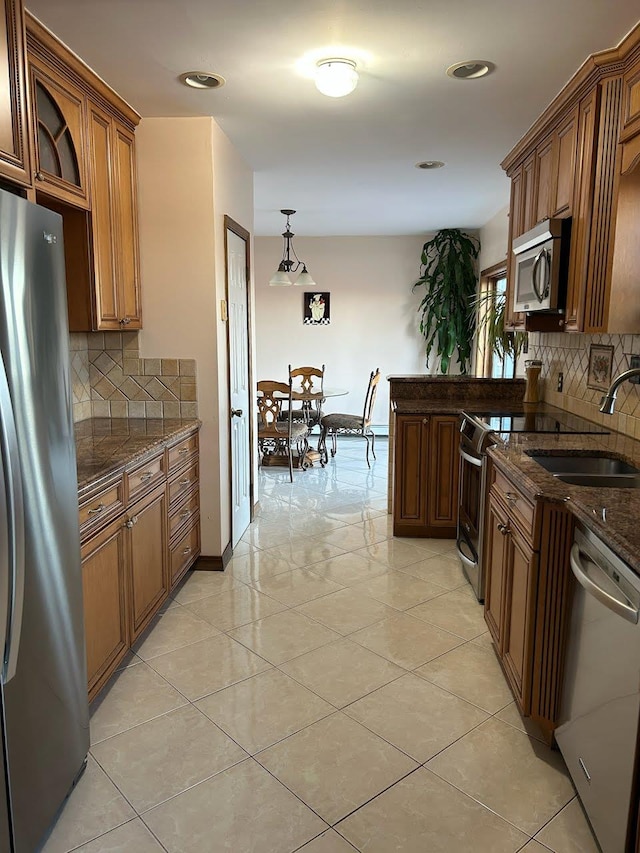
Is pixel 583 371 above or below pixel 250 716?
above

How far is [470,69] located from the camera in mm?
2578

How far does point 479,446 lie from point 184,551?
1.64 meters

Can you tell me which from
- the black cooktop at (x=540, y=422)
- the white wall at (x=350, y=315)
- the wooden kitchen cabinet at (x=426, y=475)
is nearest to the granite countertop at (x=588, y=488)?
the black cooktop at (x=540, y=422)

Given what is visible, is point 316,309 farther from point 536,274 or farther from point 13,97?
point 13,97

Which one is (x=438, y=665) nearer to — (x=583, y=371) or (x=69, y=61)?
(x=583, y=371)

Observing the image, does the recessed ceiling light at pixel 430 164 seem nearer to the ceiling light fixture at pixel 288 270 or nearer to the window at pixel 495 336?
the window at pixel 495 336

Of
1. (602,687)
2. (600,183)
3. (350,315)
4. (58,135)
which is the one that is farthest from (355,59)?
(350,315)

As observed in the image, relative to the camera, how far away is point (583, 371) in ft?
11.2

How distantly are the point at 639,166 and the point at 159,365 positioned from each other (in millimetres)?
2485

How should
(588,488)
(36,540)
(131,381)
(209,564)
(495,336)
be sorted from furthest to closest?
(495,336), (209,564), (131,381), (588,488), (36,540)

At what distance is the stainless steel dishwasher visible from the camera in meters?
1.40

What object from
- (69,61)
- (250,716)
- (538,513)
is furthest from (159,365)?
(538,513)

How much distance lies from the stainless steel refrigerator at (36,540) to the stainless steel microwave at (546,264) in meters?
2.19

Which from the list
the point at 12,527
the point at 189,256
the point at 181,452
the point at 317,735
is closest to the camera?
the point at 12,527
